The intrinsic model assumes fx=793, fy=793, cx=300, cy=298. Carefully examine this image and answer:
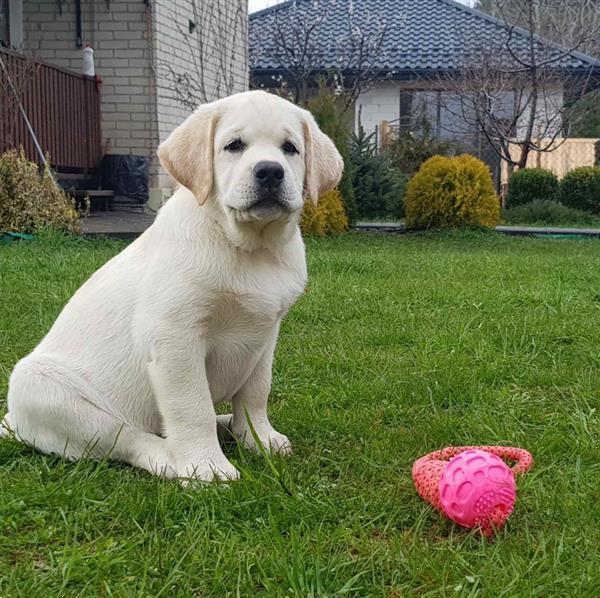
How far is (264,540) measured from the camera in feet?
6.70

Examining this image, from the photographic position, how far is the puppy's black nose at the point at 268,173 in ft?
8.04

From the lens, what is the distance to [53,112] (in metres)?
11.6

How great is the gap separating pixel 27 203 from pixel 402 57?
18.0m

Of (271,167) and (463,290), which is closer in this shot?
(271,167)

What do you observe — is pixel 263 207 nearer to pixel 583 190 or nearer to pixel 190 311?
pixel 190 311

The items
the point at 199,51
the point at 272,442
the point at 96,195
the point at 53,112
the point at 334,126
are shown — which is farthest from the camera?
the point at 199,51

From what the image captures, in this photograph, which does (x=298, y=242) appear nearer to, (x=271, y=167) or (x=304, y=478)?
(x=271, y=167)

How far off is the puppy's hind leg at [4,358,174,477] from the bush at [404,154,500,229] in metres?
10.4

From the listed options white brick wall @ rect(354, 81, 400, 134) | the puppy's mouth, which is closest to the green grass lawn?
the puppy's mouth

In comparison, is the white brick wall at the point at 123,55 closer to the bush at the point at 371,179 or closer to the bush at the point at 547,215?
the bush at the point at 371,179

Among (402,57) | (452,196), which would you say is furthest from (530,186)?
(402,57)

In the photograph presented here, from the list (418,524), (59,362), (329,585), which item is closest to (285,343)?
(59,362)

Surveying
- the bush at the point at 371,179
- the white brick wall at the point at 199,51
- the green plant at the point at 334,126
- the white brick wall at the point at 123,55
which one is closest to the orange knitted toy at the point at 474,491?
the green plant at the point at 334,126

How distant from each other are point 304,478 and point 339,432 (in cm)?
48
